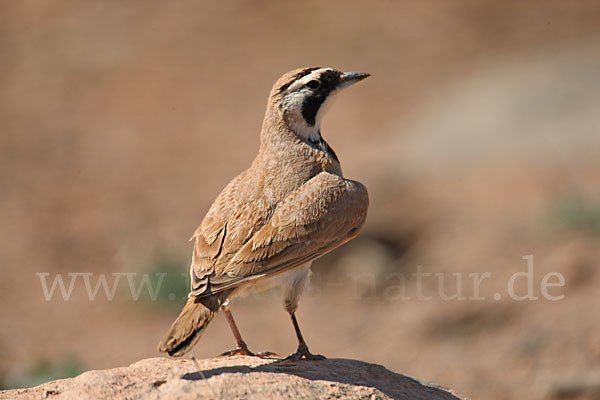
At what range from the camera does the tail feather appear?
4.91m

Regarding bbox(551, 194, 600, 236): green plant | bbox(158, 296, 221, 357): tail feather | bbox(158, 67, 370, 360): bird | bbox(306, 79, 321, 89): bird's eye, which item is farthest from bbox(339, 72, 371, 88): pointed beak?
bbox(551, 194, 600, 236): green plant

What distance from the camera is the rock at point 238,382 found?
4.59 meters

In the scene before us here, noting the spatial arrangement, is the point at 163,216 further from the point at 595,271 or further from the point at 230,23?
the point at 230,23

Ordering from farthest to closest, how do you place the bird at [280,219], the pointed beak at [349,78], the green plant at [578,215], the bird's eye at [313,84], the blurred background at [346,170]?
the green plant at [578,215] → the blurred background at [346,170] → the pointed beak at [349,78] → the bird's eye at [313,84] → the bird at [280,219]

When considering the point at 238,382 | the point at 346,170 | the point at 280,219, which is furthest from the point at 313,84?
the point at 346,170

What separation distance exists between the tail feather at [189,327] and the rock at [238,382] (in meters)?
0.15

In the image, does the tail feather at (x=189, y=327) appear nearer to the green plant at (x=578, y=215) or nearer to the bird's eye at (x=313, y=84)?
the bird's eye at (x=313, y=84)

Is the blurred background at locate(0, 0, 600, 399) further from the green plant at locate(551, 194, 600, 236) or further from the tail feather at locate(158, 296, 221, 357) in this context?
the tail feather at locate(158, 296, 221, 357)

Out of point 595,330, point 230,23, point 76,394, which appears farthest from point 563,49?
point 76,394

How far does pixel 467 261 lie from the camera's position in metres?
12.4

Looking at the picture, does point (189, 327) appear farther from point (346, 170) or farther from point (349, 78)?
point (346, 170)

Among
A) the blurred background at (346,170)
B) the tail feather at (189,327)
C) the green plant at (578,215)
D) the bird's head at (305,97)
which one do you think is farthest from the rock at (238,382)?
the green plant at (578,215)

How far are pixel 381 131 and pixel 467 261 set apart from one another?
7117 mm

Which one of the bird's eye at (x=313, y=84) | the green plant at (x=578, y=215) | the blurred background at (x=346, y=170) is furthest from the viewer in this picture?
the green plant at (x=578, y=215)
